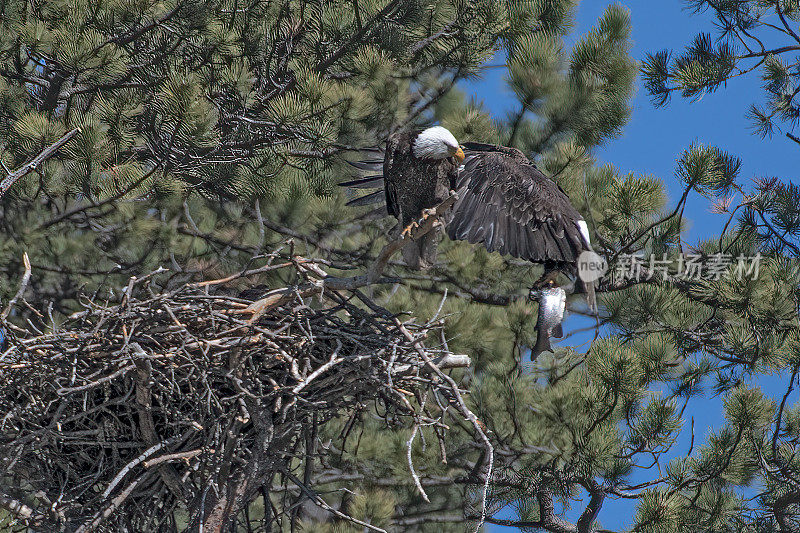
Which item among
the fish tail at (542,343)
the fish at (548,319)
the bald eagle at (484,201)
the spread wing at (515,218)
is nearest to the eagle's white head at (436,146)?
the bald eagle at (484,201)

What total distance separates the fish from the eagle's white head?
2.46ft

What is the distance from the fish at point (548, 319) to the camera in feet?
14.8

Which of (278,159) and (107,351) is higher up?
(278,159)

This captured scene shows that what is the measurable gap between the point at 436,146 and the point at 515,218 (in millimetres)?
559

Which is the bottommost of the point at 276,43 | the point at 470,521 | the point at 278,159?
the point at 470,521

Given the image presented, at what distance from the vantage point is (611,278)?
643cm

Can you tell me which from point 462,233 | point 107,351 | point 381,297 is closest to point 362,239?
point 381,297

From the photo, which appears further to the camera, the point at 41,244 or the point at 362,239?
the point at 362,239

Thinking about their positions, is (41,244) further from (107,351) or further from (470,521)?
(470,521)

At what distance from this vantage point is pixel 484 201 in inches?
184

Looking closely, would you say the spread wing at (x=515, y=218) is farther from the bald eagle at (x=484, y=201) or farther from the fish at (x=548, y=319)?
the fish at (x=548, y=319)

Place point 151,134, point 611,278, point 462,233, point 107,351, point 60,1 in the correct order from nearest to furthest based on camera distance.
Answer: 1. point 107,351
2. point 462,233
3. point 151,134
4. point 60,1
5. point 611,278

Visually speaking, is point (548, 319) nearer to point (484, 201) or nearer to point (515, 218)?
point (515, 218)

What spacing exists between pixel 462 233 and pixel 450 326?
1.63 m
